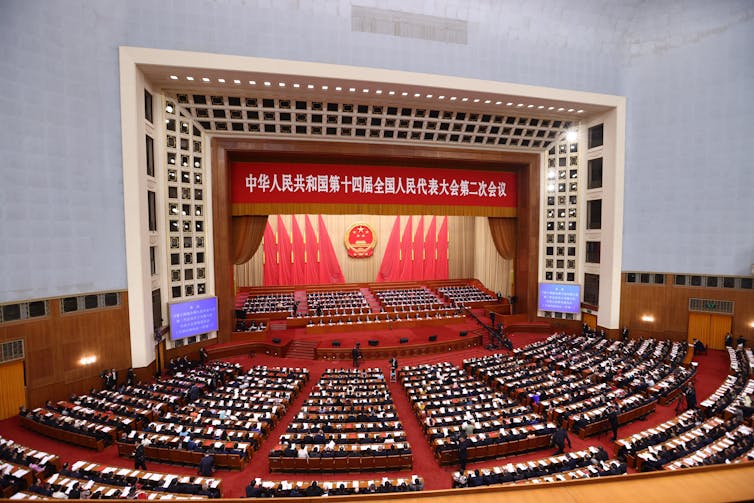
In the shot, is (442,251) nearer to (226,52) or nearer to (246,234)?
(246,234)

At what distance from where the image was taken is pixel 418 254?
103 ft

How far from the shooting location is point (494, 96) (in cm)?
1642

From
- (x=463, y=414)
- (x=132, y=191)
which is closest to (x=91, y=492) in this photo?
(x=463, y=414)

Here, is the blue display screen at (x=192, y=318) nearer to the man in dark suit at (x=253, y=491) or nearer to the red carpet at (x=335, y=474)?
the red carpet at (x=335, y=474)

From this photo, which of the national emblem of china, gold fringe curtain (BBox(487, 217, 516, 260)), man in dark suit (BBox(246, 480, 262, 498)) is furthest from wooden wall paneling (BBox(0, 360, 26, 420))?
gold fringe curtain (BBox(487, 217, 516, 260))

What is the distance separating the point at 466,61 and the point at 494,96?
199cm

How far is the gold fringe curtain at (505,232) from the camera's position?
2294cm

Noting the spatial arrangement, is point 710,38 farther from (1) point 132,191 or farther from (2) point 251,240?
(1) point 132,191

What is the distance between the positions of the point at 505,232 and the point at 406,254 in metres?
10.1

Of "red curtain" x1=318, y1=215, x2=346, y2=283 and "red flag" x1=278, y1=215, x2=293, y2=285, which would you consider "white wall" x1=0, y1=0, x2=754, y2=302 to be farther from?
"red curtain" x1=318, y1=215, x2=346, y2=283

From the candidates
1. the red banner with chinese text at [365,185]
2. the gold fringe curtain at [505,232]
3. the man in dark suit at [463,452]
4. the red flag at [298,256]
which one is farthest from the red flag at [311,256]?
the man in dark suit at [463,452]

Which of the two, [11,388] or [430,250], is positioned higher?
[430,250]

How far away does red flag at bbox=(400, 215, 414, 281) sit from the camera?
31.2 metres

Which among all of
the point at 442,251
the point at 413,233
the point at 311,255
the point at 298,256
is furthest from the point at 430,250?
the point at 298,256
